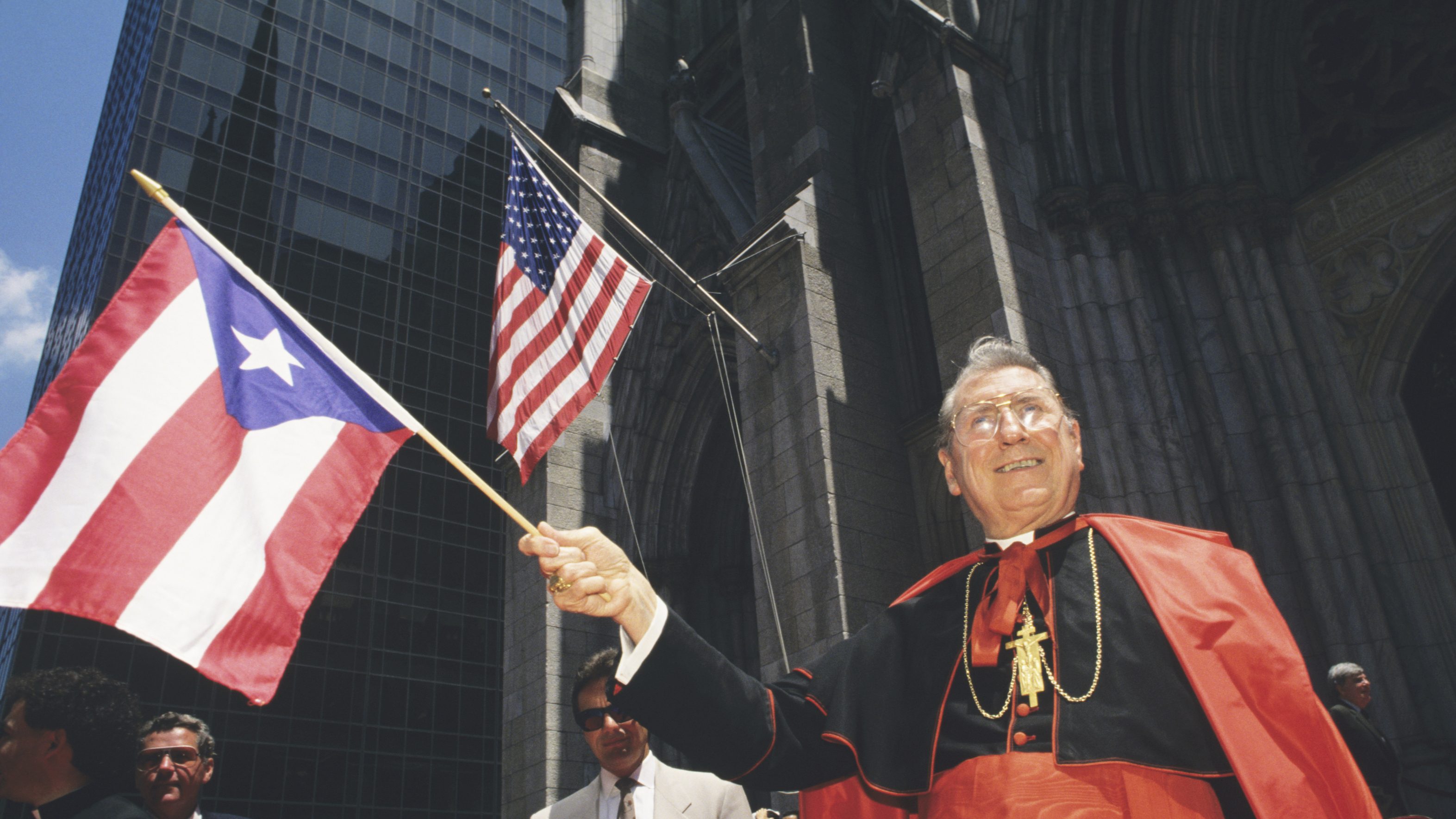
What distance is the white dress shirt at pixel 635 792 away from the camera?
14.9 feet

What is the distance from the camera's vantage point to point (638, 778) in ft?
15.1

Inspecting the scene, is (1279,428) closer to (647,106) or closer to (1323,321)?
(1323,321)

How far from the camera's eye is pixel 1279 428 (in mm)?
9461

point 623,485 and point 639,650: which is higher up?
point 623,485

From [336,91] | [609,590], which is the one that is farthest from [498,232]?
[609,590]

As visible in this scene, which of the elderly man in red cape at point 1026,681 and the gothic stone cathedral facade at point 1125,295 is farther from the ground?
the gothic stone cathedral facade at point 1125,295

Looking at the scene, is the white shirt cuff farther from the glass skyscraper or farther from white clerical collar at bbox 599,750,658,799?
the glass skyscraper

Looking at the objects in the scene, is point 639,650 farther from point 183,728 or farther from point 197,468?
point 183,728

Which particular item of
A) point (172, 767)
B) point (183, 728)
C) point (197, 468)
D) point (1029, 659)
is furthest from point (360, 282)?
point (1029, 659)

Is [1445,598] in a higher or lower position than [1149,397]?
lower

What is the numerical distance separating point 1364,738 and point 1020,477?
4.82 metres

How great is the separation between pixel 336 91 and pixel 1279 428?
124ft

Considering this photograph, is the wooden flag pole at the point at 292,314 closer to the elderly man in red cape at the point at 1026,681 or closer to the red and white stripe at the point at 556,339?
the elderly man in red cape at the point at 1026,681

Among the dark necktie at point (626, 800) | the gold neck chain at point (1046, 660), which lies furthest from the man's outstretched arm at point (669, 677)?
the dark necktie at point (626, 800)
